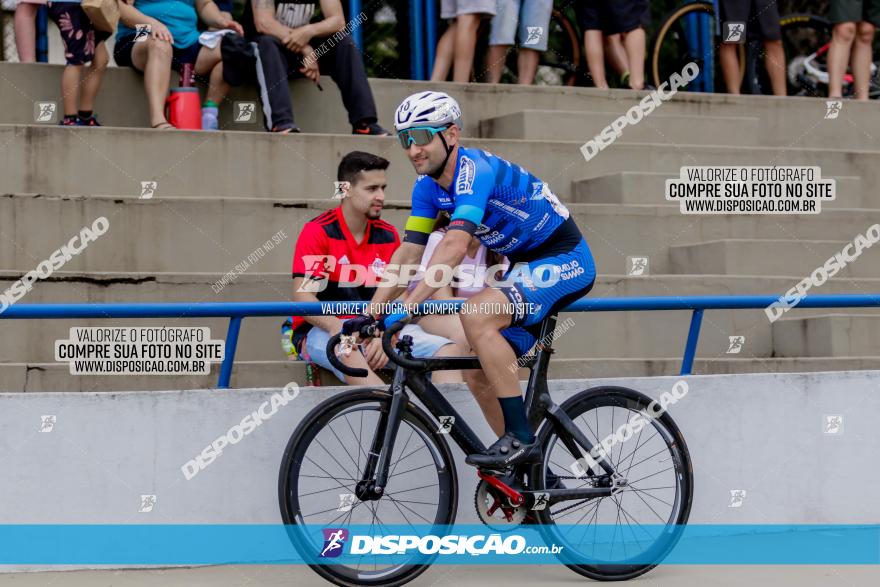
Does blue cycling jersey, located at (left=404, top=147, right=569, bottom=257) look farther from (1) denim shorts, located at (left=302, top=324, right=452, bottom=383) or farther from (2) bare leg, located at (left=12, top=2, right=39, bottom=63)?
(2) bare leg, located at (left=12, top=2, right=39, bottom=63)

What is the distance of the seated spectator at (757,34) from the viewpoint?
11781 millimetres

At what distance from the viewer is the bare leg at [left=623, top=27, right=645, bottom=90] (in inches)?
449

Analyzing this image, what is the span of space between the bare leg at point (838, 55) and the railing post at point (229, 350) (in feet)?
22.4

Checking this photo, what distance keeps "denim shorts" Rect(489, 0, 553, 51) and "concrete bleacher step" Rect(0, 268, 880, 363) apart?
10.2 feet

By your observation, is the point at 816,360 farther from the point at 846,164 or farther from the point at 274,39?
the point at 274,39

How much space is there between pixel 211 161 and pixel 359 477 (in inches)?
131

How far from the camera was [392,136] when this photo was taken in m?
9.84

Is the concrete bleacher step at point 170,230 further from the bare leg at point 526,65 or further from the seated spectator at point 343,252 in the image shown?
the bare leg at point 526,65

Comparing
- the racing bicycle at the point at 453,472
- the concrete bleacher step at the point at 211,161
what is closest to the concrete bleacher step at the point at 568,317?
the concrete bleacher step at the point at 211,161

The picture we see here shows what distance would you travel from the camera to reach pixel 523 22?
11211mm

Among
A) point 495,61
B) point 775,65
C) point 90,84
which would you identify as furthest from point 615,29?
Result: point 90,84

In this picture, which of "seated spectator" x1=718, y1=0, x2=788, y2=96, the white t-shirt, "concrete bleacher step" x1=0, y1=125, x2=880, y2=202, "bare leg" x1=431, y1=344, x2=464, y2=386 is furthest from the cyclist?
"seated spectator" x1=718, y1=0, x2=788, y2=96

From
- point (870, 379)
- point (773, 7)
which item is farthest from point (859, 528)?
point (773, 7)

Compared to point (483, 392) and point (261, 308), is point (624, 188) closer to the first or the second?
point (483, 392)
